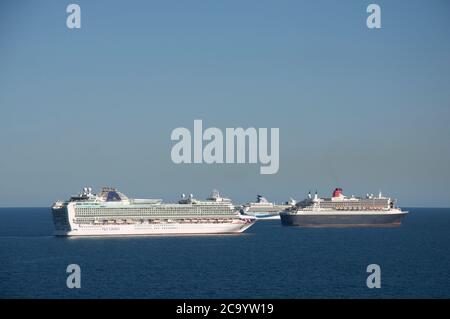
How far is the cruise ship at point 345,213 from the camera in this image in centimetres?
10669

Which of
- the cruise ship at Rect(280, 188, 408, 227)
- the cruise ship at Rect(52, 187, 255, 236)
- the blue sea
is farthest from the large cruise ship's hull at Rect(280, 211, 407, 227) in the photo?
the blue sea

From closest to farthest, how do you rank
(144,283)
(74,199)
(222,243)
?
(144,283)
(222,243)
(74,199)

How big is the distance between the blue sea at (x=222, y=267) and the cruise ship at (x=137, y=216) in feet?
12.0

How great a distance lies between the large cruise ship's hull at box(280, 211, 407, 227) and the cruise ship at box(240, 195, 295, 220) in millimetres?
42043

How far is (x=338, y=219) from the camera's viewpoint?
107125mm

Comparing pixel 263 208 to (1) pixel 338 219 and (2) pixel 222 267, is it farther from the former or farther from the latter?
(2) pixel 222 267

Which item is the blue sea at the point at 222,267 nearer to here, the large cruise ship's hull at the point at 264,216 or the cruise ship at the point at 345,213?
the cruise ship at the point at 345,213

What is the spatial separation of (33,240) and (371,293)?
43735 mm

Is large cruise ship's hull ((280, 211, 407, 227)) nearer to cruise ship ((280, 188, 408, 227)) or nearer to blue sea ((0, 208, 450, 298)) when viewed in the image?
cruise ship ((280, 188, 408, 227))

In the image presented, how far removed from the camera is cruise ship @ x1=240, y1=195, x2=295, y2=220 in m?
150

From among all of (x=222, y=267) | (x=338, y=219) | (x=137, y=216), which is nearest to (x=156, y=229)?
(x=137, y=216)
